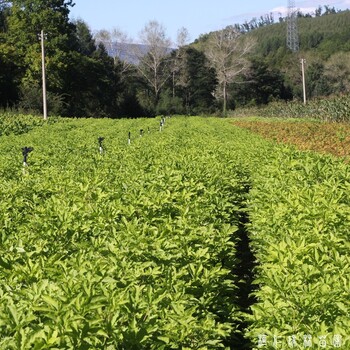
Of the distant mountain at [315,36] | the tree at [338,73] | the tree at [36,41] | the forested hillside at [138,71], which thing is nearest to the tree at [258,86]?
the forested hillside at [138,71]

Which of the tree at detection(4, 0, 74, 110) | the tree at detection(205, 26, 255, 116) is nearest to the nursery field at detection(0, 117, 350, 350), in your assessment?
the tree at detection(4, 0, 74, 110)

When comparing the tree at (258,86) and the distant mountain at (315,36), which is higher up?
the distant mountain at (315,36)

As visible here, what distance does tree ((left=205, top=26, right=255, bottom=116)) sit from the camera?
242 feet

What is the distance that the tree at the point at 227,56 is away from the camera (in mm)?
73750

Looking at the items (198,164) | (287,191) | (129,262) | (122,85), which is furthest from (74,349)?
(122,85)

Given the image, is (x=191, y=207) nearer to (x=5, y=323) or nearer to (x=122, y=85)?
(x=5, y=323)

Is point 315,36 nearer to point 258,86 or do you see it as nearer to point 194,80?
point 258,86

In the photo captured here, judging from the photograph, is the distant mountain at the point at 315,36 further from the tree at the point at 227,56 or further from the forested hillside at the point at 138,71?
the tree at the point at 227,56

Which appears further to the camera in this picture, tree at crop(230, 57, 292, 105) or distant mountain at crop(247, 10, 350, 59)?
distant mountain at crop(247, 10, 350, 59)

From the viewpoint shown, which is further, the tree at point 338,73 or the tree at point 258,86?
the tree at point 338,73

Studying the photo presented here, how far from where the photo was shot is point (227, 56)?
74875 mm

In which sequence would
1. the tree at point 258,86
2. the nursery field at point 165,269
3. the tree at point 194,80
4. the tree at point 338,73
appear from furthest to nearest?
the tree at point 338,73 < the tree at point 258,86 < the tree at point 194,80 < the nursery field at point 165,269

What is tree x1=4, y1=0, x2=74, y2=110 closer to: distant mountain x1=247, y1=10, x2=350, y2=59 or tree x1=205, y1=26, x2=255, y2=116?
tree x1=205, y1=26, x2=255, y2=116

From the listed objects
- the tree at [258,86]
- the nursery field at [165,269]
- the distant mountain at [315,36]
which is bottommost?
the nursery field at [165,269]
